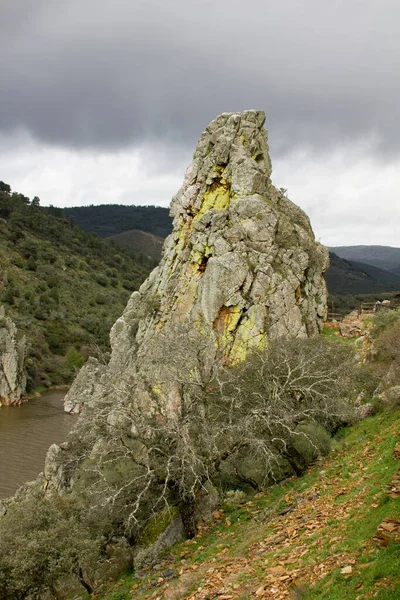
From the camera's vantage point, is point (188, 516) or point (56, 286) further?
point (56, 286)

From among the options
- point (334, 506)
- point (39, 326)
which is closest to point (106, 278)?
point (39, 326)

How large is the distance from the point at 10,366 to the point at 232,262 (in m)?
44.4

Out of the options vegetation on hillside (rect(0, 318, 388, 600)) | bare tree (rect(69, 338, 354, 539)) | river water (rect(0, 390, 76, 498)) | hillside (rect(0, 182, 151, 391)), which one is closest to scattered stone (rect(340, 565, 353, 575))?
bare tree (rect(69, 338, 354, 539))

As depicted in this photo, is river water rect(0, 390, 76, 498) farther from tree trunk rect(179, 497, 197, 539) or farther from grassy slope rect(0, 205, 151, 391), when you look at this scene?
tree trunk rect(179, 497, 197, 539)

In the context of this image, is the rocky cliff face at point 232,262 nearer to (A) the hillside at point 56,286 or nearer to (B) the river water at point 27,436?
(B) the river water at point 27,436

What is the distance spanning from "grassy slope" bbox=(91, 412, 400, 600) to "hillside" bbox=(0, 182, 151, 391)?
52.7 metres

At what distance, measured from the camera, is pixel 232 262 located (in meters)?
30.3

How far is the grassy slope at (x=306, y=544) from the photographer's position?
26.5 feet

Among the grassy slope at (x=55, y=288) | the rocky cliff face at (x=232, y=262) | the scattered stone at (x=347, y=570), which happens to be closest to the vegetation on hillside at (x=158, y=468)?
the scattered stone at (x=347, y=570)

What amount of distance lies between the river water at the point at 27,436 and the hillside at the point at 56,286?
7558mm

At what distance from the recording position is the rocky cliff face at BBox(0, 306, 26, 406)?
6228cm

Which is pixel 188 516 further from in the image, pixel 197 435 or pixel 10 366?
pixel 10 366

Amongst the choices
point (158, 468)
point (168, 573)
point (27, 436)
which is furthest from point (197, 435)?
point (27, 436)

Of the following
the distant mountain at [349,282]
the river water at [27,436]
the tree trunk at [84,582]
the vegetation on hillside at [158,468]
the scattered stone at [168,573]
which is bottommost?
the river water at [27,436]
